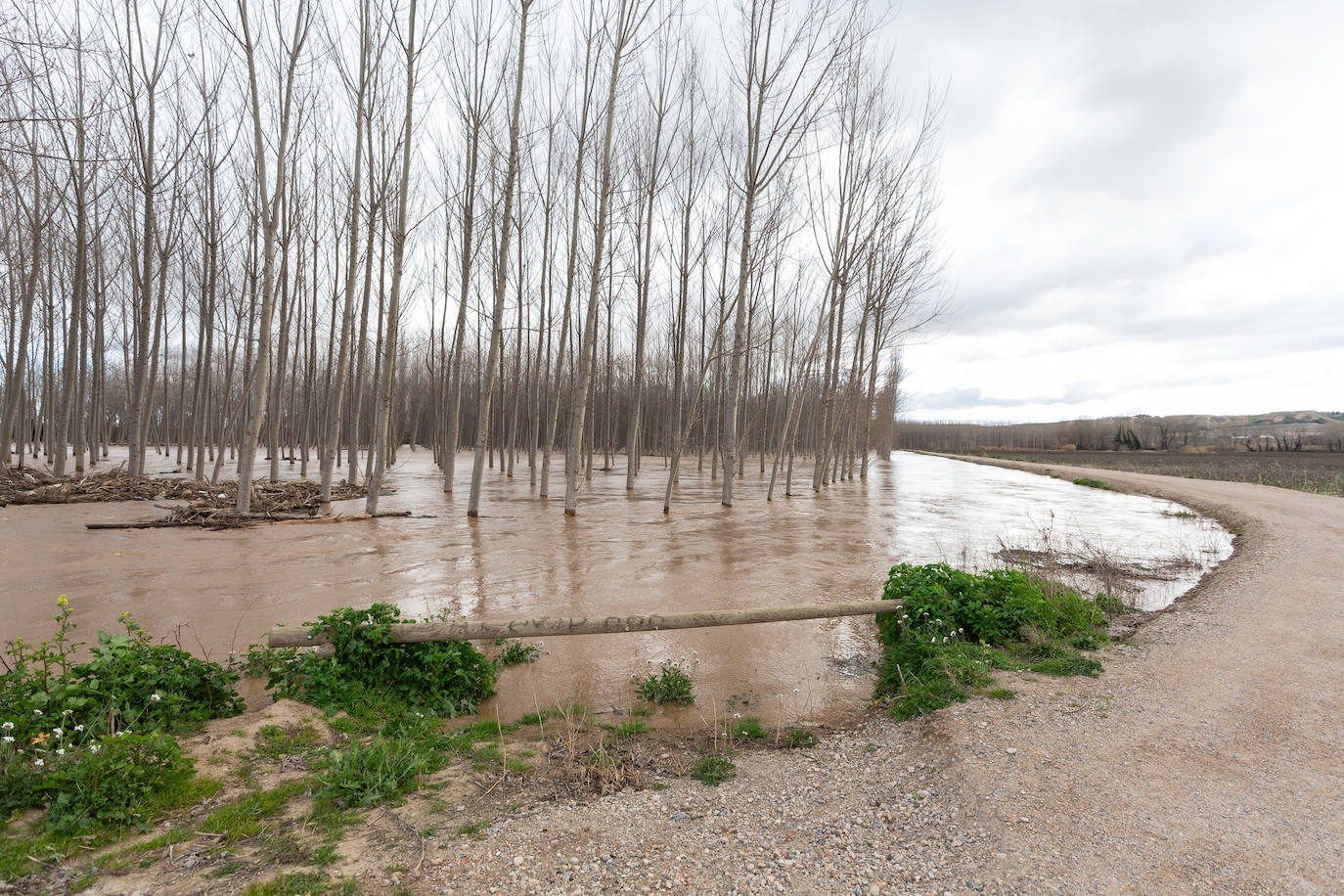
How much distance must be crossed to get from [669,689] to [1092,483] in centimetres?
2596

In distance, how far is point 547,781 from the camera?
340 cm

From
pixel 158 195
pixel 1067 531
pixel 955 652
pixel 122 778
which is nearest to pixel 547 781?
pixel 122 778

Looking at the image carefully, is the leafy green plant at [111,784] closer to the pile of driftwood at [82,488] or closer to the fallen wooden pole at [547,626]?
the fallen wooden pole at [547,626]

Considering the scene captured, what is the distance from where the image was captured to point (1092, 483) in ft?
80.7

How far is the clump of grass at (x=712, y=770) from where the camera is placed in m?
3.45

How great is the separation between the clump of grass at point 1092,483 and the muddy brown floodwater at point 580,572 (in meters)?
9.53

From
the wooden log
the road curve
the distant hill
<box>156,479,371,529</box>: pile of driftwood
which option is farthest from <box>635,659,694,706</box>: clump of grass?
the distant hill

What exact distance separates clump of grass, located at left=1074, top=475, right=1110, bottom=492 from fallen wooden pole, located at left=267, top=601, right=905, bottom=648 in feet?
77.2

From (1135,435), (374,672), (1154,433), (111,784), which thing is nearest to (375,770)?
(111,784)

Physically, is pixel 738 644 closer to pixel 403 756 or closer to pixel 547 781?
pixel 547 781

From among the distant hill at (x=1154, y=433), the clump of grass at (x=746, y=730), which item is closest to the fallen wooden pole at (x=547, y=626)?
the clump of grass at (x=746, y=730)

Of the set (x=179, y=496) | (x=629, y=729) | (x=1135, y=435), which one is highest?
(x=1135, y=435)

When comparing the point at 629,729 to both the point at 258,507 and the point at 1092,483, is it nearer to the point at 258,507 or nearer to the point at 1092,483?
the point at 258,507

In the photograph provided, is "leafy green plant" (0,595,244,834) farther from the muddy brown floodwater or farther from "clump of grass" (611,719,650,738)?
"clump of grass" (611,719,650,738)
